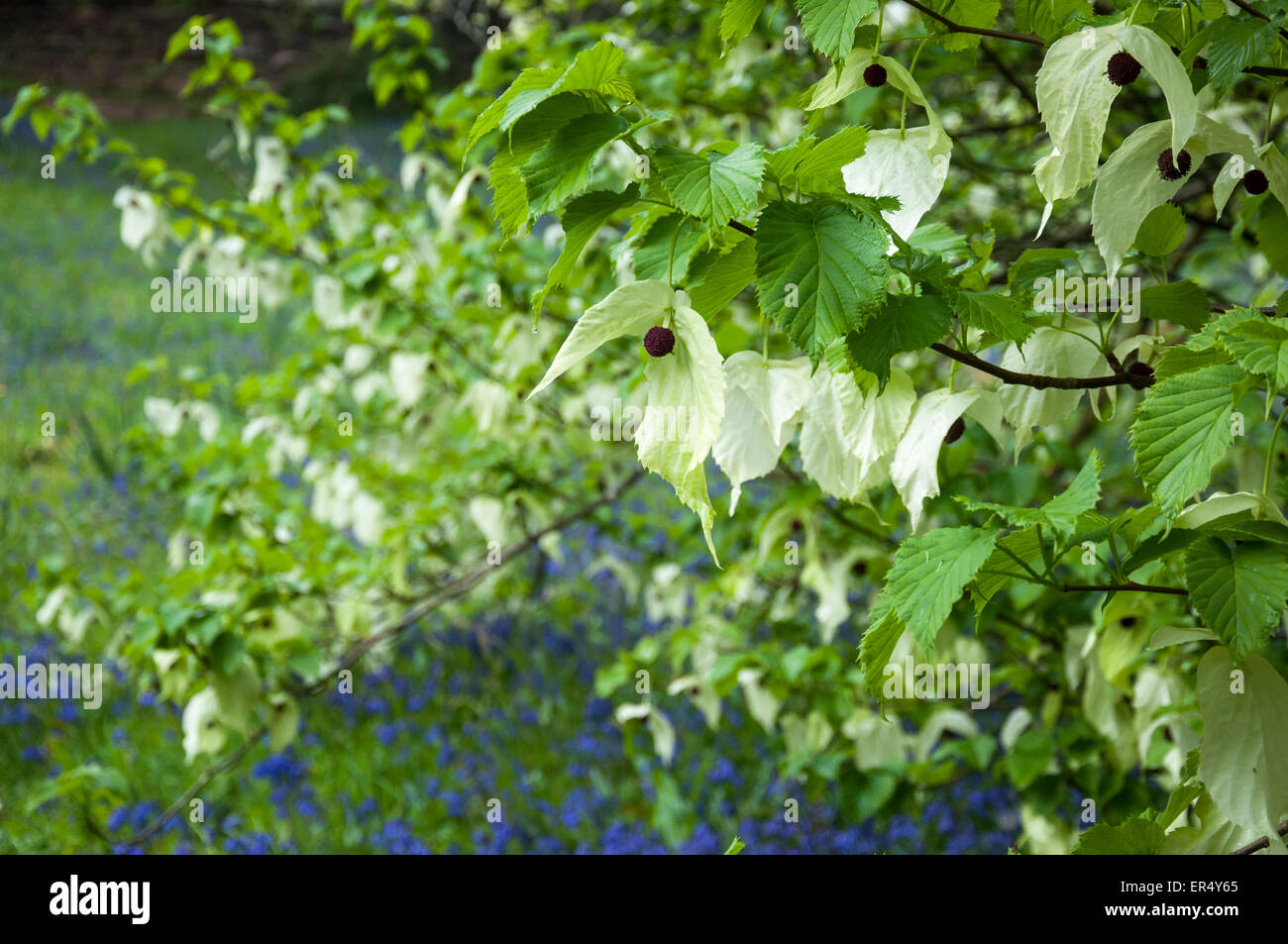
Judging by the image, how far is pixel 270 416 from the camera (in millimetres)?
1998

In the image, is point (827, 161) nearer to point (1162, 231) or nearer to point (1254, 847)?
point (1162, 231)

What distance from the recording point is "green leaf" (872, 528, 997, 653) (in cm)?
53

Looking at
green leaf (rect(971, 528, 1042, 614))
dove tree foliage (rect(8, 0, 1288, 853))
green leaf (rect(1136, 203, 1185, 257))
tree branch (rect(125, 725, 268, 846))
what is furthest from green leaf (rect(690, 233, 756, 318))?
tree branch (rect(125, 725, 268, 846))

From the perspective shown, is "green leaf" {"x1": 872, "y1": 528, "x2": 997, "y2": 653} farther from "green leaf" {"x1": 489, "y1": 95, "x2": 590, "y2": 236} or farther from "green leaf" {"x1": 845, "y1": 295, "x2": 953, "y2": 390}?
"green leaf" {"x1": 489, "y1": 95, "x2": 590, "y2": 236}

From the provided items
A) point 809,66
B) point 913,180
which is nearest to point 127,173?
point 809,66

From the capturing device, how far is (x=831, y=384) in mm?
633

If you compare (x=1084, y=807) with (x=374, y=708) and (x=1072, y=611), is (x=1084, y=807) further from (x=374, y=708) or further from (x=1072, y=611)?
(x=374, y=708)

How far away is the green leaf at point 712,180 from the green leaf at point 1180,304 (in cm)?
37

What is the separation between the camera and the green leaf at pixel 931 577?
1.73 feet

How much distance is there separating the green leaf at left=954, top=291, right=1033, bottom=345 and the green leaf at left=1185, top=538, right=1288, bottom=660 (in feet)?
0.49

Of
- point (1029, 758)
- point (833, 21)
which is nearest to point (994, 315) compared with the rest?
point (833, 21)

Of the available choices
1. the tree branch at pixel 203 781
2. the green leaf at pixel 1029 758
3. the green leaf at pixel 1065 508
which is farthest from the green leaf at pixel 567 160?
the tree branch at pixel 203 781

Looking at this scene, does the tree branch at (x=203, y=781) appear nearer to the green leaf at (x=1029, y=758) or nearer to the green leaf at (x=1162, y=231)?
the green leaf at (x=1029, y=758)

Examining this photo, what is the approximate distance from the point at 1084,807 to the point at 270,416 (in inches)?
59.7
